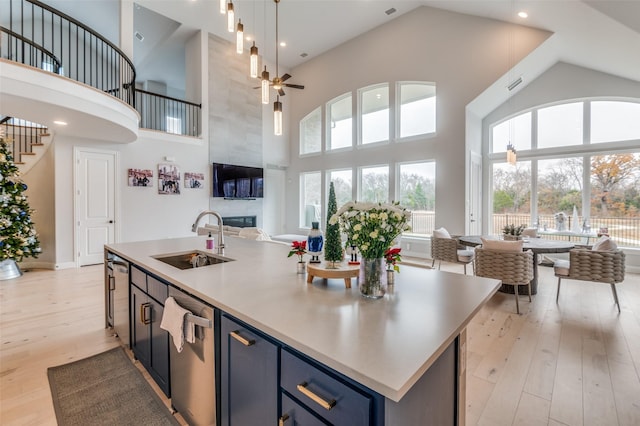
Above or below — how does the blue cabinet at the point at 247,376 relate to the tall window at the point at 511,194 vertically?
below

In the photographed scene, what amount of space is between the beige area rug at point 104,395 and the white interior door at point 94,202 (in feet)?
13.9

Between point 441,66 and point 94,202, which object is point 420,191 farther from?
point 94,202

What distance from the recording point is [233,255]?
2.25 metres

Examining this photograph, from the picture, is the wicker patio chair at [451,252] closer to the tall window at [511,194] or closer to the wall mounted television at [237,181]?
the tall window at [511,194]

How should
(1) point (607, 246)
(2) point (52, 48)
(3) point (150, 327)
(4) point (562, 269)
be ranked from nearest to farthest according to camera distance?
(3) point (150, 327) < (1) point (607, 246) < (4) point (562, 269) < (2) point (52, 48)

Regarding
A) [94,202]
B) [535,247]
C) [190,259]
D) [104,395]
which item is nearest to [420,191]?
[535,247]

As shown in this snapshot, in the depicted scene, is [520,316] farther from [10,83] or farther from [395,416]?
[10,83]

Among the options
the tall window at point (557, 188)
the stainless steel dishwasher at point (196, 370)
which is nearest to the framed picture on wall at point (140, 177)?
the stainless steel dishwasher at point (196, 370)

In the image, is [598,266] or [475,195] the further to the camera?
[475,195]

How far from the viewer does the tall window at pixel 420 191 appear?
A: 6617 millimetres

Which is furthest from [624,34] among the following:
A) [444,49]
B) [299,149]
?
[299,149]

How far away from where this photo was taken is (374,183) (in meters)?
7.58

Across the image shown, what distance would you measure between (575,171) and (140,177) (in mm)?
8966

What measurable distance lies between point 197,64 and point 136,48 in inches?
107
